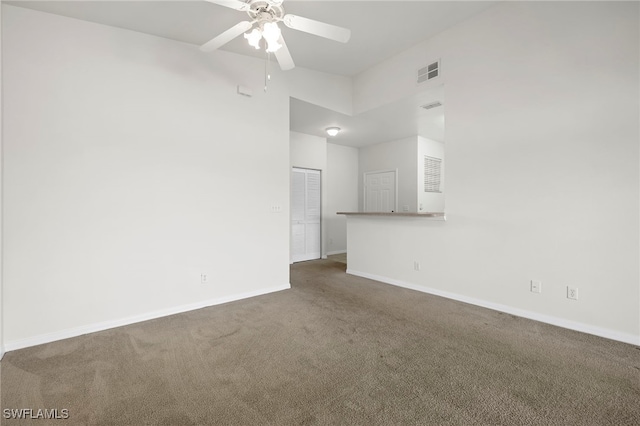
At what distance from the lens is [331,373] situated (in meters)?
1.95

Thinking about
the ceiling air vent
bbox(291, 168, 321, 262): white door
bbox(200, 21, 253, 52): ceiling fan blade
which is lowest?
bbox(291, 168, 321, 262): white door

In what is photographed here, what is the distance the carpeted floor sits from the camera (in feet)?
5.17

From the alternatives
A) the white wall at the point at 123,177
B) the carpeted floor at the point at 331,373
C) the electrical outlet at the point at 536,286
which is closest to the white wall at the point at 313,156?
the white wall at the point at 123,177

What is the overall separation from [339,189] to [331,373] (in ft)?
17.6

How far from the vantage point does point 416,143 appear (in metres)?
6.18

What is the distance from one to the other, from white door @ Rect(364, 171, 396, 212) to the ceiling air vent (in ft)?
9.99

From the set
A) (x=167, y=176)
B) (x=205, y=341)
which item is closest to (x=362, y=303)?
(x=205, y=341)

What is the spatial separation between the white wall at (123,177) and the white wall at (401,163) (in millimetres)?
3621

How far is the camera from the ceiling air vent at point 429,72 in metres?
3.56

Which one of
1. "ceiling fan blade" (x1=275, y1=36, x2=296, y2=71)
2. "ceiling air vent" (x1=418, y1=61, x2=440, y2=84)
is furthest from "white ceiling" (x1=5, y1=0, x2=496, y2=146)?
"ceiling fan blade" (x1=275, y1=36, x2=296, y2=71)

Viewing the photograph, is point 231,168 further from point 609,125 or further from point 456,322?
point 609,125

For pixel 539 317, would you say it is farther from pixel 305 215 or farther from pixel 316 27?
pixel 305 215

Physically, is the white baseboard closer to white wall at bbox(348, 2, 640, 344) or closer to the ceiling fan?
white wall at bbox(348, 2, 640, 344)

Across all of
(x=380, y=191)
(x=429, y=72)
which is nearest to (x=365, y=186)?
(x=380, y=191)
